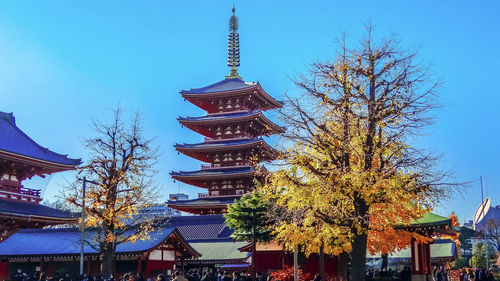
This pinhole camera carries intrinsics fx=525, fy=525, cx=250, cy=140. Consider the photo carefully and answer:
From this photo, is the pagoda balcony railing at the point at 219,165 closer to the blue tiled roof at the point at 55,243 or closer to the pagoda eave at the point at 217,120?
the pagoda eave at the point at 217,120

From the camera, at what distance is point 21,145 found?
3306 centimetres

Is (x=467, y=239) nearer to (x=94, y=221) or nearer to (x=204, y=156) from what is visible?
(x=204, y=156)

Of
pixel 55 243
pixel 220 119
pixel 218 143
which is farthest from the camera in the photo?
pixel 218 143

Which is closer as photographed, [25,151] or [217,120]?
[25,151]

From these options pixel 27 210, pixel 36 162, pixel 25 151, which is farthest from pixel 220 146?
pixel 27 210

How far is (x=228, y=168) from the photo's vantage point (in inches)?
2026

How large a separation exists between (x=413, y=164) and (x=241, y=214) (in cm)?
1373

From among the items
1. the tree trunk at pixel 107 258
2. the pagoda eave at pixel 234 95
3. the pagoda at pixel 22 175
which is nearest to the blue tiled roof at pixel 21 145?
the pagoda at pixel 22 175

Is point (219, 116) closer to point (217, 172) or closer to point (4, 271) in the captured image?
point (217, 172)

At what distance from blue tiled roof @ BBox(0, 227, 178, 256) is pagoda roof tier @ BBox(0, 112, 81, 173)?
16.7 feet

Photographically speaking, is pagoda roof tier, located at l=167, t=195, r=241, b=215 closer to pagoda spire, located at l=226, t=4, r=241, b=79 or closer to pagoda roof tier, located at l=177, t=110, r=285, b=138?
pagoda roof tier, located at l=177, t=110, r=285, b=138

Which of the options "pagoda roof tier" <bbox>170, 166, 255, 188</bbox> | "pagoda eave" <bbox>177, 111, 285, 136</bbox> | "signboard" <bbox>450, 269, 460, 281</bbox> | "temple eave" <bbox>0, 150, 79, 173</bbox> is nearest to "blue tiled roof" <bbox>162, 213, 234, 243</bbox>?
"pagoda roof tier" <bbox>170, 166, 255, 188</bbox>

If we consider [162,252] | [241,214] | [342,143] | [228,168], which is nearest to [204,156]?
[228,168]

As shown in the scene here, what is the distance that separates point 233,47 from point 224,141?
14556 millimetres
